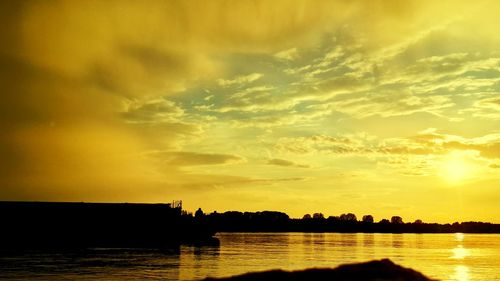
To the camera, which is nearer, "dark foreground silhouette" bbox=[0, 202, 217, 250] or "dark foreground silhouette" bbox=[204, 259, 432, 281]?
"dark foreground silhouette" bbox=[204, 259, 432, 281]

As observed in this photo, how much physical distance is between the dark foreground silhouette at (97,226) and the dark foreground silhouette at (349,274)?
101 metres

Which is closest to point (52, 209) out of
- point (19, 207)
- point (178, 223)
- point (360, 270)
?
point (19, 207)


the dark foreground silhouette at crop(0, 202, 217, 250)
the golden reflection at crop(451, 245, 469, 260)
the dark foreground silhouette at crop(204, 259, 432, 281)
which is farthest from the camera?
the dark foreground silhouette at crop(0, 202, 217, 250)

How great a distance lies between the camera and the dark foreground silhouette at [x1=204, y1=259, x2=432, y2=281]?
15906 millimetres

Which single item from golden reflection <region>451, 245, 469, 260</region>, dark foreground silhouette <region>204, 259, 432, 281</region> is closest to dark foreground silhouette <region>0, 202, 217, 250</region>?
golden reflection <region>451, 245, 469, 260</region>

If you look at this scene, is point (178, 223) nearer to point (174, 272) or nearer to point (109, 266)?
point (109, 266)

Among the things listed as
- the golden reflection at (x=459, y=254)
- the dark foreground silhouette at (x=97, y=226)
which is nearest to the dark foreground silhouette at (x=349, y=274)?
the golden reflection at (x=459, y=254)

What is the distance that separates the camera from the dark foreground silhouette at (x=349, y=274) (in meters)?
15.9

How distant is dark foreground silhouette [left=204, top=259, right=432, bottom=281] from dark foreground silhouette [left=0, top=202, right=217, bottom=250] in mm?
101312

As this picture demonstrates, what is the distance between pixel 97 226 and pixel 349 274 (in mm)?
115568

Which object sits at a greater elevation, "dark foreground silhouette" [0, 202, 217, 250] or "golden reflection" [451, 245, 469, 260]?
"dark foreground silhouette" [0, 202, 217, 250]

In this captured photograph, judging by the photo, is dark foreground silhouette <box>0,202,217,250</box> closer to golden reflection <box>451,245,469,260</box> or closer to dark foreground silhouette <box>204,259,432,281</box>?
golden reflection <box>451,245,469,260</box>

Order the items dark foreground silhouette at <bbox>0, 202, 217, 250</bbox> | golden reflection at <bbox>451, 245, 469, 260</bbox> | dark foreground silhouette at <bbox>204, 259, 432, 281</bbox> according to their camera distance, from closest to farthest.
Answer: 1. dark foreground silhouette at <bbox>204, 259, 432, 281</bbox>
2. golden reflection at <bbox>451, 245, 469, 260</bbox>
3. dark foreground silhouette at <bbox>0, 202, 217, 250</bbox>

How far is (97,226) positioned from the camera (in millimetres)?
123812
